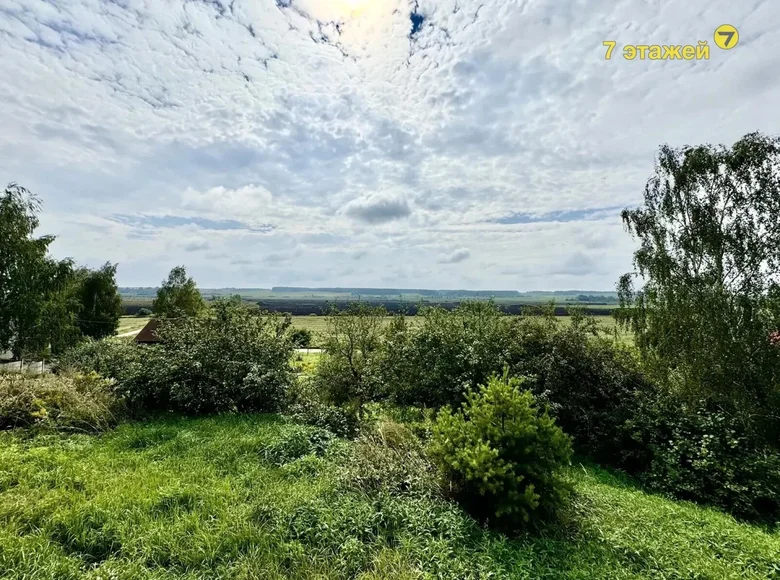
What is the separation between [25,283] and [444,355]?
11.1 meters

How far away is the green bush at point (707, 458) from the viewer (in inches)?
223

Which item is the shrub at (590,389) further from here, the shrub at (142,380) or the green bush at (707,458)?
the shrub at (142,380)

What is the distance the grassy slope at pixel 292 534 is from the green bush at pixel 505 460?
294mm

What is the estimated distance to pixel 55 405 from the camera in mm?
6758

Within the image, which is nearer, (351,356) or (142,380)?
(142,380)

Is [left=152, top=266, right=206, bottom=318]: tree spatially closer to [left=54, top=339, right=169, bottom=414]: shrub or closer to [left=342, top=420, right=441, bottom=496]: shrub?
[left=54, top=339, right=169, bottom=414]: shrub

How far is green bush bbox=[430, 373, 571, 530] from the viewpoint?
3641mm

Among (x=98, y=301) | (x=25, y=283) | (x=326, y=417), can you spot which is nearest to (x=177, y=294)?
(x=98, y=301)

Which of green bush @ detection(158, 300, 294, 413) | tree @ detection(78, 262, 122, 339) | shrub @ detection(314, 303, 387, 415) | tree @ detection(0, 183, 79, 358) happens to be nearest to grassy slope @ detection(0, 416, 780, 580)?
green bush @ detection(158, 300, 294, 413)

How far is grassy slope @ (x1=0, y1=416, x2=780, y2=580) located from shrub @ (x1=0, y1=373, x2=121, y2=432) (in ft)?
5.86

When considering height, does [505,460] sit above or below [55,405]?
above

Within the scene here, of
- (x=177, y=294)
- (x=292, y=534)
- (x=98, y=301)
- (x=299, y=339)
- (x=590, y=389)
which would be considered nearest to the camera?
(x=292, y=534)

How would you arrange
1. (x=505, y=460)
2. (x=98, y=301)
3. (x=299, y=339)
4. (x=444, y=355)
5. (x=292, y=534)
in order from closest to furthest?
(x=292, y=534) < (x=505, y=460) < (x=444, y=355) < (x=299, y=339) < (x=98, y=301)

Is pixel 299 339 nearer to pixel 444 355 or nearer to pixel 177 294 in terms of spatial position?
pixel 444 355
